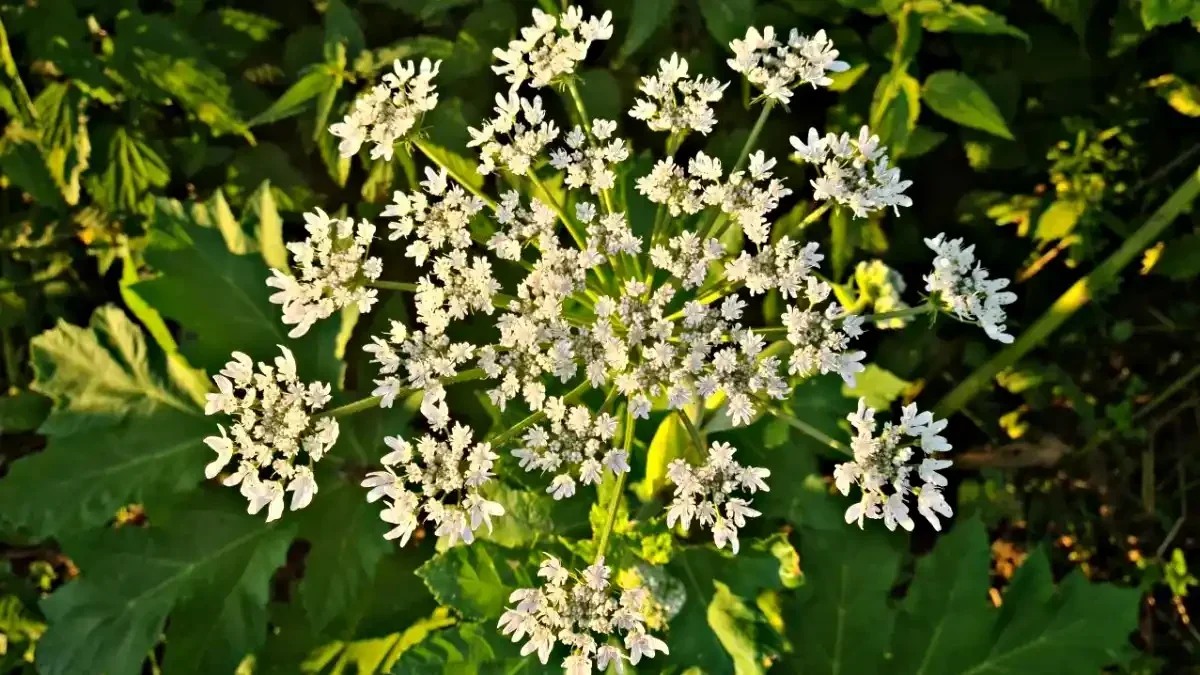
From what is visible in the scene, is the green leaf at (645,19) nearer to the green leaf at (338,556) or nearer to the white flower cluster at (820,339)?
the white flower cluster at (820,339)

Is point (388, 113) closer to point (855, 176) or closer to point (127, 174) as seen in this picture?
point (855, 176)

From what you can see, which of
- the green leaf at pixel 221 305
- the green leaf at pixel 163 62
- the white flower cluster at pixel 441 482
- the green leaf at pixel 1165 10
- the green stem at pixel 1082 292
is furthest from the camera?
the green stem at pixel 1082 292

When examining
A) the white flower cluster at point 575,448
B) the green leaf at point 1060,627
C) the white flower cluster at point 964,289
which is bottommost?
the green leaf at point 1060,627

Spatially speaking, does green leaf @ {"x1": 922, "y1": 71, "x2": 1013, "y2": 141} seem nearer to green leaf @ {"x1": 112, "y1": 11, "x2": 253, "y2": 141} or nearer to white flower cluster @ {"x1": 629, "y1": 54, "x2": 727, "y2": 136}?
white flower cluster @ {"x1": 629, "y1": 54, "x2": 727, "y2": 136}

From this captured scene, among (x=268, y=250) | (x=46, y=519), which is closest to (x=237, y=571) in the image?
(x=46, y=519)

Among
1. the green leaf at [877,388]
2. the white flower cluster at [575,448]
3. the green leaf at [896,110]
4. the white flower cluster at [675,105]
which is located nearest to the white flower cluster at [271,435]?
the white flower cluster at [575,448]

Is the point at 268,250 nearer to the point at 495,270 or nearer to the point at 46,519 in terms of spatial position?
the point at 495,270
